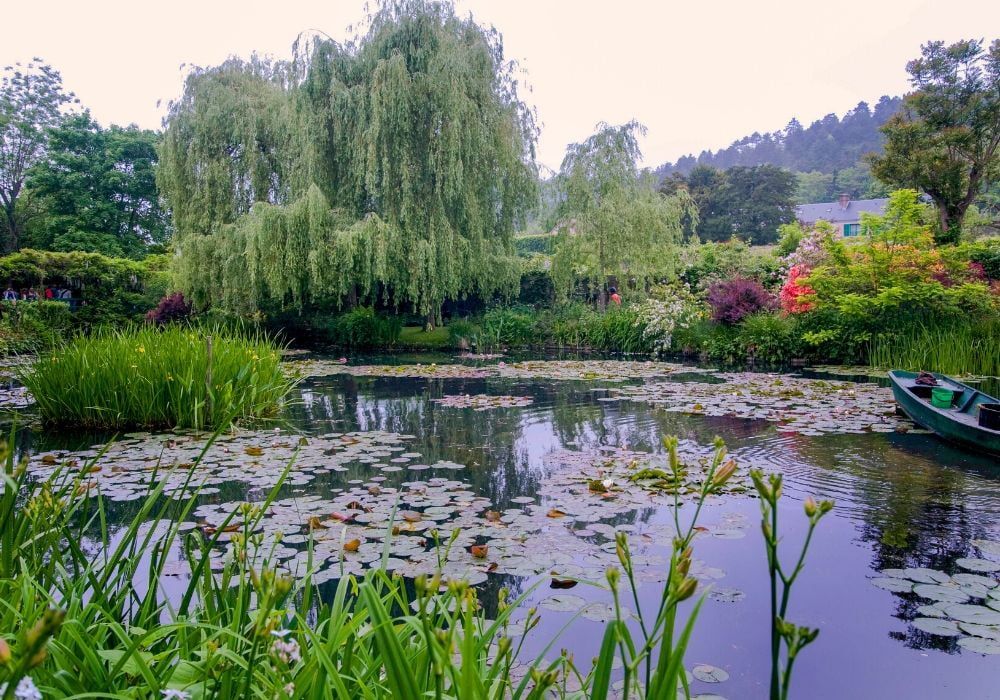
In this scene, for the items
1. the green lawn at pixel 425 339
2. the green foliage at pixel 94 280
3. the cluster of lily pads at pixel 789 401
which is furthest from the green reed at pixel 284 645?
the green foliage at pixel 94 280

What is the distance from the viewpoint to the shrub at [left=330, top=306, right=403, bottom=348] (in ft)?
51.1

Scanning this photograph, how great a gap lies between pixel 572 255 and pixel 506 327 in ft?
7.89

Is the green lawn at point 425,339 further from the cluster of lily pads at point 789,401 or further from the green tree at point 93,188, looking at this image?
the green tree at point 93,188

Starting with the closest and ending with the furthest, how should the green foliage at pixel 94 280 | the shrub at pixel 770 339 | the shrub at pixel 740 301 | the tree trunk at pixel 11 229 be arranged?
the shrub at pixel 770 339, the shrub at pixel 740 301, the green foliage at pixel 94 280, the tree trunk at pixel 11 229

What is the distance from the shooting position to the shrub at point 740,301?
1246 cm

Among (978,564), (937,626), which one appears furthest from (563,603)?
(978,564)

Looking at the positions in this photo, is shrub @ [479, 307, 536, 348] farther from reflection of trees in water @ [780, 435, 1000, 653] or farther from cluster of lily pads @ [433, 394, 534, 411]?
reflection of trees in water @ [780, 435, 1000, 653]

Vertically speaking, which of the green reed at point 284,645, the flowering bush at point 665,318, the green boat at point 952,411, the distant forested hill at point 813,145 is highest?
the distant forested hill at point 813,145

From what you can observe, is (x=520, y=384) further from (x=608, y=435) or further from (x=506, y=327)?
(x=506, y=327)

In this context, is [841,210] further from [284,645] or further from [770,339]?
[284,645]

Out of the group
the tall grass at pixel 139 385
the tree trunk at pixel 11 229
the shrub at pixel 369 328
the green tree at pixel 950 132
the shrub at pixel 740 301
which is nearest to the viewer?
the tall grass at pixel 139 385

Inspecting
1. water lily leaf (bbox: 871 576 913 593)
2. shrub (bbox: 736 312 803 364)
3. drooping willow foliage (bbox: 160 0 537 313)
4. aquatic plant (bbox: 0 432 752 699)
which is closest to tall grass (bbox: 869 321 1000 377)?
shrub (bbox: 736 312 803 364)

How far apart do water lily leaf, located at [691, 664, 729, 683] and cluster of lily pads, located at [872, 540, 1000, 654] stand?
35.8 inches

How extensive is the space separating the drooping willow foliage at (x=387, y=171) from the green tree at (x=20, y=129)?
1638 centimetres
